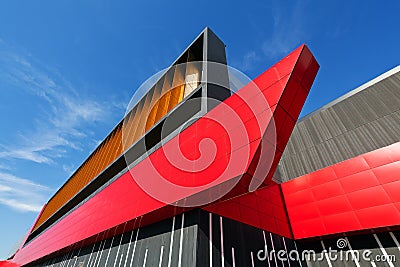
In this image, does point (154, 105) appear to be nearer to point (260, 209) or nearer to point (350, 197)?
point (260, 209)

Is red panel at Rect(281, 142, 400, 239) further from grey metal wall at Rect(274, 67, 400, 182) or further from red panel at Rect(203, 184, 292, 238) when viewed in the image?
grey metal wall at Rect(274, 67, 400, 182)

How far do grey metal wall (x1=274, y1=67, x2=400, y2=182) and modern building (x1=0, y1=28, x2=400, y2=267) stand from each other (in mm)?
59

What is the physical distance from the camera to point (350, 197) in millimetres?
7383

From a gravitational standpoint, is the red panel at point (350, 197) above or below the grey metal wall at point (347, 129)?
below

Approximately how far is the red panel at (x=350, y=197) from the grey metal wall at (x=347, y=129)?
7.72 feet

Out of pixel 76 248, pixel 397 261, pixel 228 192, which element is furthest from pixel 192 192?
pixel 76 248

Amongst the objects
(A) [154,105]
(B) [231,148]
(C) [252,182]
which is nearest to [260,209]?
(C) [252,182]

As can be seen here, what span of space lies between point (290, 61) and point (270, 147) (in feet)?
7.89

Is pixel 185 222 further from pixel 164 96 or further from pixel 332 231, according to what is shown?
pixel 164 96

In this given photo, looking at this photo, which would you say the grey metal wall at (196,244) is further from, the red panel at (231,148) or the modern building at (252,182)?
the red panel at (231,148)

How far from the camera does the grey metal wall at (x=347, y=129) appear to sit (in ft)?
31.0

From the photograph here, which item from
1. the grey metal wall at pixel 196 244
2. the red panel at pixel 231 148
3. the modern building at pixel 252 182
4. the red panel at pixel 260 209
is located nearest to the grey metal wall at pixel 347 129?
the modern building at pixel 252 182

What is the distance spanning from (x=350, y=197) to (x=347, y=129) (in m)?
4.94

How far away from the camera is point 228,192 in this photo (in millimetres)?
4980
